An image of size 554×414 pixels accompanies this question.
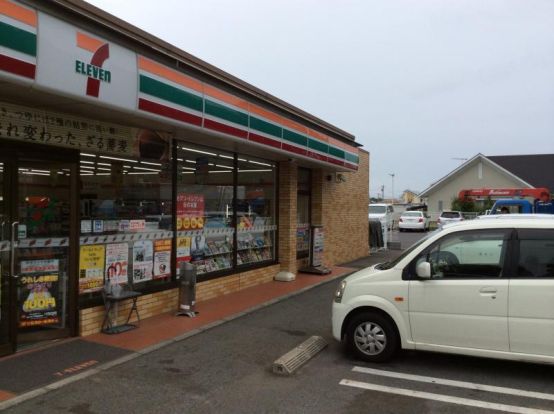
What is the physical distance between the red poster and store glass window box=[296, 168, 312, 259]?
421 centimetres

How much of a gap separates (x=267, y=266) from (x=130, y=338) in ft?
16.5

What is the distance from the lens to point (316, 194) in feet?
44.0

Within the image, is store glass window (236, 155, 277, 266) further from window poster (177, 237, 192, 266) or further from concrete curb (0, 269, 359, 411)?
concrete curb (0, 269, 359, 411)

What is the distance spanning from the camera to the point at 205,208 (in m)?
9.03

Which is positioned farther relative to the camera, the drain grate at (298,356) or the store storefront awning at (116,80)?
the drain grate at (298,356)

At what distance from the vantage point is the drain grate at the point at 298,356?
532cm

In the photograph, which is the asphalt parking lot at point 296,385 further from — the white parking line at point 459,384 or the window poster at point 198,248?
the window poster at point 198,248

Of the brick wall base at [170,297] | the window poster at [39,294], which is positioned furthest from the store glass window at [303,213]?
the window poster at [39,294]

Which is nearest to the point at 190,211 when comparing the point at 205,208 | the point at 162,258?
the point at 205,208

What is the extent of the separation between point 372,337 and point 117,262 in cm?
373

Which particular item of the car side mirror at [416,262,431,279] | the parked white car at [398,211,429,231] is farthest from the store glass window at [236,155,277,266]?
the parked white car at [398,211,429,231]

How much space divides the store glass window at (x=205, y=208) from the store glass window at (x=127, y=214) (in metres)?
0.38

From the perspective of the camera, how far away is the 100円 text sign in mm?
5469

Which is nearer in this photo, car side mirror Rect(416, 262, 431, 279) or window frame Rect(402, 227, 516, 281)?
window frame Rect(402, 227, 516, 281)
